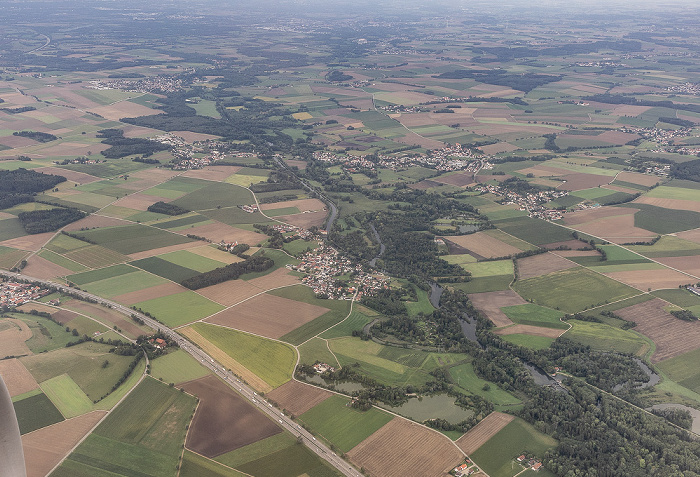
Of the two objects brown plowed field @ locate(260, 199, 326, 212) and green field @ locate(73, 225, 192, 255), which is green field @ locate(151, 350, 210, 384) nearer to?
green field @ locate(73, 225, 192, 255)

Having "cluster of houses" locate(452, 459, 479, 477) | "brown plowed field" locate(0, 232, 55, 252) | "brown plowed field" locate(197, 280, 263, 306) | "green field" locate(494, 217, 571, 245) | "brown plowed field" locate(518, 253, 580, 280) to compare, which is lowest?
"cluster of houses" locate(452, 459, 479, 477)

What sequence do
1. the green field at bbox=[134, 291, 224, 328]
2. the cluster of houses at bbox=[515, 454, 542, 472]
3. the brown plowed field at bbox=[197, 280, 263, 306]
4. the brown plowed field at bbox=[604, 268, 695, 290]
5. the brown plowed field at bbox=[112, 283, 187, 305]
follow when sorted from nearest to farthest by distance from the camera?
the cluster of houses at bbox=[515, 454, 542, 472] < the green field at bbox=[134, 291, 224, 328] < the brown plowed field at bbox=[112, 283, 187, 305] < the brown plowed field at bbox=[197, 280, 263, 306] < the brown plowed field at bbox=[604, 268, 695, 290]

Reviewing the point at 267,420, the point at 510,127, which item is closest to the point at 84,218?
the point at 267,420

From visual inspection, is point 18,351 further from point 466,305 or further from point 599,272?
point 599,272

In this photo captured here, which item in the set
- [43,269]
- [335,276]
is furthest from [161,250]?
[335,276]

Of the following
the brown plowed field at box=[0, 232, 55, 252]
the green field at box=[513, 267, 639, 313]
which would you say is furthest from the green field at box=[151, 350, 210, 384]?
the green field at box=[513, 267, 639, 313]

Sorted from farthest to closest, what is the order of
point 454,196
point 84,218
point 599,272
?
point 454,196
point 84,218
point 599,272

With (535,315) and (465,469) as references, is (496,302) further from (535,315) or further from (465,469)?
(465,469)
